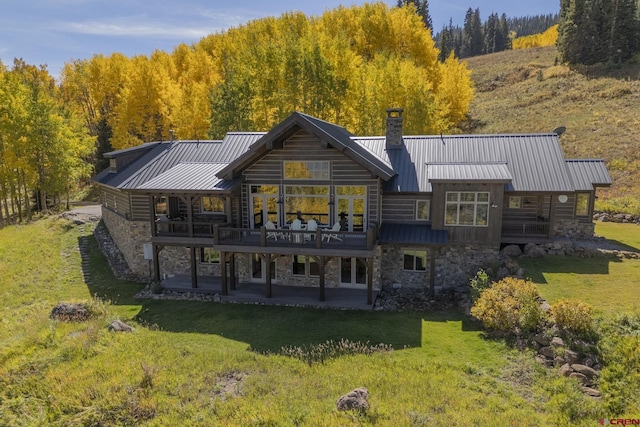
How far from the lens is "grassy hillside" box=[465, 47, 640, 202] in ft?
117

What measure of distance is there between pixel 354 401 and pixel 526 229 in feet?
42.5

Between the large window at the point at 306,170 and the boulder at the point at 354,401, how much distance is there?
993cm

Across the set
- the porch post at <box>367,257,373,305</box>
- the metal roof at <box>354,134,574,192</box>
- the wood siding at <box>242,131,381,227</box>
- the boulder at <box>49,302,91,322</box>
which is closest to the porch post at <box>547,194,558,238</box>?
the metal roof at <box>354,134,574,192</box>

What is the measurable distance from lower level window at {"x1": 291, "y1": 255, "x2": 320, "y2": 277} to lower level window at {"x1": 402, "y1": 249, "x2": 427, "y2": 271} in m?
4.02

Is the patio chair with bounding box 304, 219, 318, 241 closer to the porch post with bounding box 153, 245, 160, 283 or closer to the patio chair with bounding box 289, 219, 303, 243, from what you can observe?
the patio chair with bounding box 289, 219, 303, 243

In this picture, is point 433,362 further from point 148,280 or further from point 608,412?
point 148,280

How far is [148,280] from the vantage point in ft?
66.3

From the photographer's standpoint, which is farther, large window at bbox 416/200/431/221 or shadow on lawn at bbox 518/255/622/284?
large window at bbox 416/200/431/221

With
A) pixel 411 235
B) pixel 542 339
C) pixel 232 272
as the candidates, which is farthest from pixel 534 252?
pixel 232 272

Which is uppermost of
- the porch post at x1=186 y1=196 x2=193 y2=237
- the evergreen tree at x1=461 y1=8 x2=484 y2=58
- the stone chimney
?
the evergreen tree at x1=461 y1=8 x2=484 y2=58

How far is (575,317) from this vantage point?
38.0 feet

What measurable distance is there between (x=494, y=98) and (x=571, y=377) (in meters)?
56.8

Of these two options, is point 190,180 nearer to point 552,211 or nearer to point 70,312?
point 70,312

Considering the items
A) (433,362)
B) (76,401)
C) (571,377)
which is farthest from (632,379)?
(76,401)
